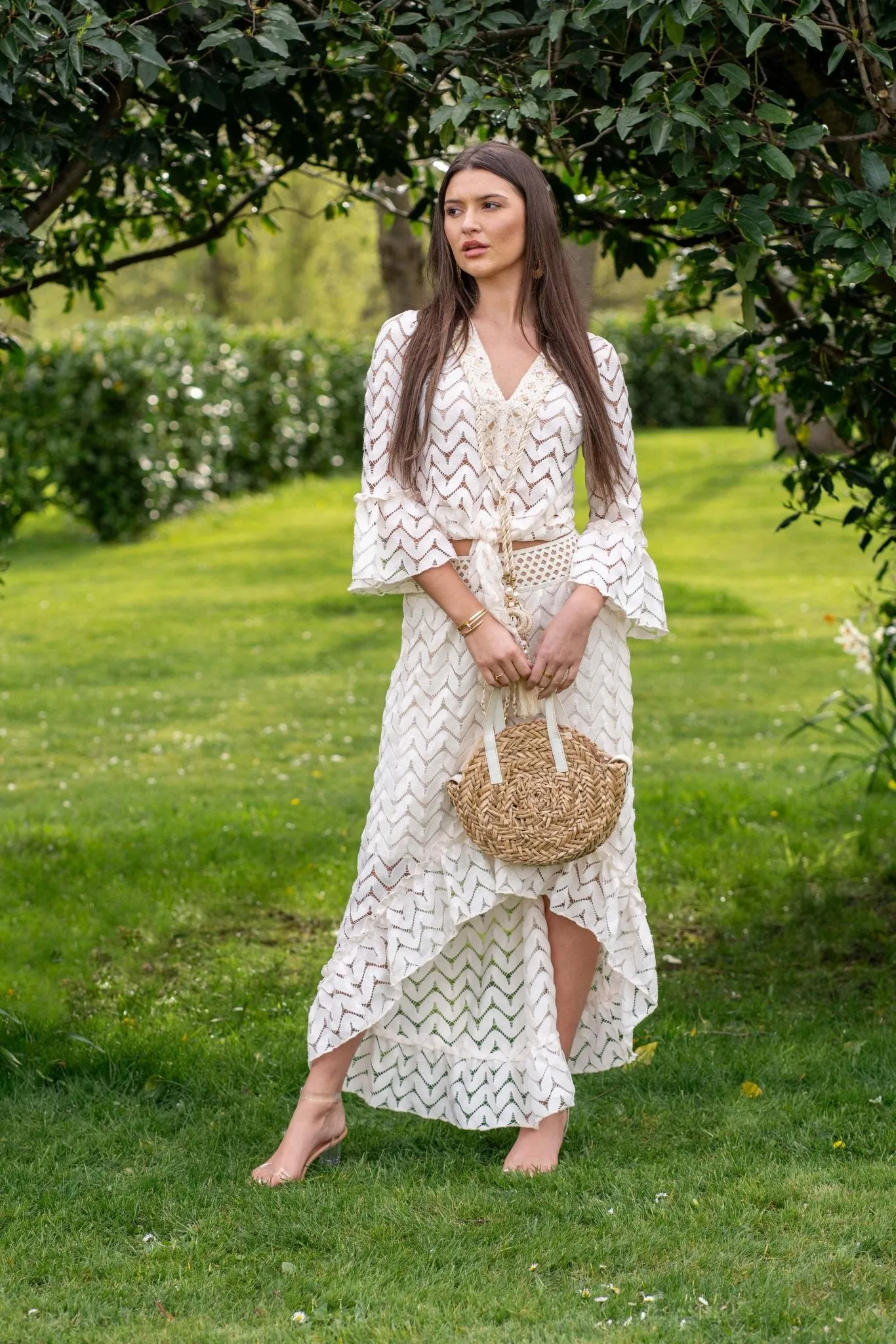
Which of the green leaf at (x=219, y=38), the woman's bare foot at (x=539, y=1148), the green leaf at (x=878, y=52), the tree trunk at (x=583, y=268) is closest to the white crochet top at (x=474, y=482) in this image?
the tree trunk at (x=583, y=268)

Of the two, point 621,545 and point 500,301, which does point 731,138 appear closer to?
point 500,301

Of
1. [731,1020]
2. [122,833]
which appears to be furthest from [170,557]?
[731,1020]

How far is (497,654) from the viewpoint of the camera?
298cm

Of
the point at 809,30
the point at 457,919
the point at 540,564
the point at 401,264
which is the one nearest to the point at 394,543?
the point at 540,564

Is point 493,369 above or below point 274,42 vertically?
below

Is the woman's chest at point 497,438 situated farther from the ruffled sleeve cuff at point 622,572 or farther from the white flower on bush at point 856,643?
the white flower on bush at point 856,643

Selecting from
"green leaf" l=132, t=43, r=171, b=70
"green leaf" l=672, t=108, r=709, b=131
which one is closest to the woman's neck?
"green leaf" l=672, t=108, r=709, b=131

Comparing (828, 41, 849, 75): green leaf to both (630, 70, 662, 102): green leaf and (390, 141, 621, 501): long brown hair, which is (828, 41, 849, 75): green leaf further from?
(390, 141, 621, 501): long brown hair

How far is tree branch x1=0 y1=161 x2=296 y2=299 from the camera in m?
4.52

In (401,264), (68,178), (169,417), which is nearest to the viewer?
(68,178)

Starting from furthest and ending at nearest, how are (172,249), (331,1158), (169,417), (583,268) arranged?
1. (169,417)
2. (583,268)
3. (172,249)
4. (331,1158)

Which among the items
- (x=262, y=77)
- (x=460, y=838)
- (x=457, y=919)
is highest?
(x=262, y=77)

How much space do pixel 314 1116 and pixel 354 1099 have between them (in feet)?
1.90

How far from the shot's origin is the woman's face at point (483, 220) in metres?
3.03
